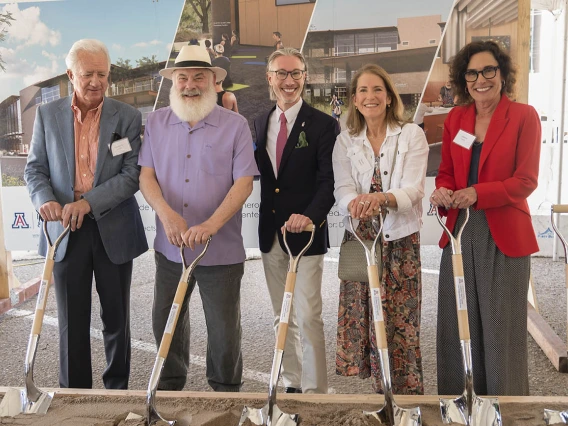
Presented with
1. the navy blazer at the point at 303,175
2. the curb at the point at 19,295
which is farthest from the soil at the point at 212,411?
the curb at the point at 19,295

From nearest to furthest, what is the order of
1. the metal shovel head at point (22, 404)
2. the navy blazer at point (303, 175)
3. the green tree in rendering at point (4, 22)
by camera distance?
the metal shovel head at point (22, 404), the navy blazer at point (303, 175), the green tree in rendering at point (4, 22)

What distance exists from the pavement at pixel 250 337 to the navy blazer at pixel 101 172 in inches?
41.1

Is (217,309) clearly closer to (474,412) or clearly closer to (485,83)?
(474,412)

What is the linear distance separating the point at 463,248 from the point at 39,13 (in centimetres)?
340

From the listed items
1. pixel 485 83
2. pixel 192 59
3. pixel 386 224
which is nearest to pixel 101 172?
pixel 192 59

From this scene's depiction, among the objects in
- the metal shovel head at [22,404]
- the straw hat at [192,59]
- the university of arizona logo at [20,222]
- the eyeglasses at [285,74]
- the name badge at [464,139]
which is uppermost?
the straw hat at [192,59]

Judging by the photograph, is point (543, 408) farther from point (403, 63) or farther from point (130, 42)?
point (130, 42)

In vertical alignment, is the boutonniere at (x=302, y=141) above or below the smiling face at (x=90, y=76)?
below

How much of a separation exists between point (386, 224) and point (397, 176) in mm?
218

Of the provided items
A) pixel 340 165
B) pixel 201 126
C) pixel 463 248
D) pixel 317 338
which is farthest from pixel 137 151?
pixel 463 248

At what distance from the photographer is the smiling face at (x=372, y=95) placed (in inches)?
98.8

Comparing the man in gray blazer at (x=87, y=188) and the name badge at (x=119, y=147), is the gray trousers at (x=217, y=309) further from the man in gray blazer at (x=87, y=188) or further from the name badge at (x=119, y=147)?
the name badge at (x=119, y=147)

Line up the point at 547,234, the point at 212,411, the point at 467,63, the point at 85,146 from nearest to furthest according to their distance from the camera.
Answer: the point at 212,411 < the point at 467,63 < the point at 85,146 < the point at 547,234

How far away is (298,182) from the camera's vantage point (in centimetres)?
276
